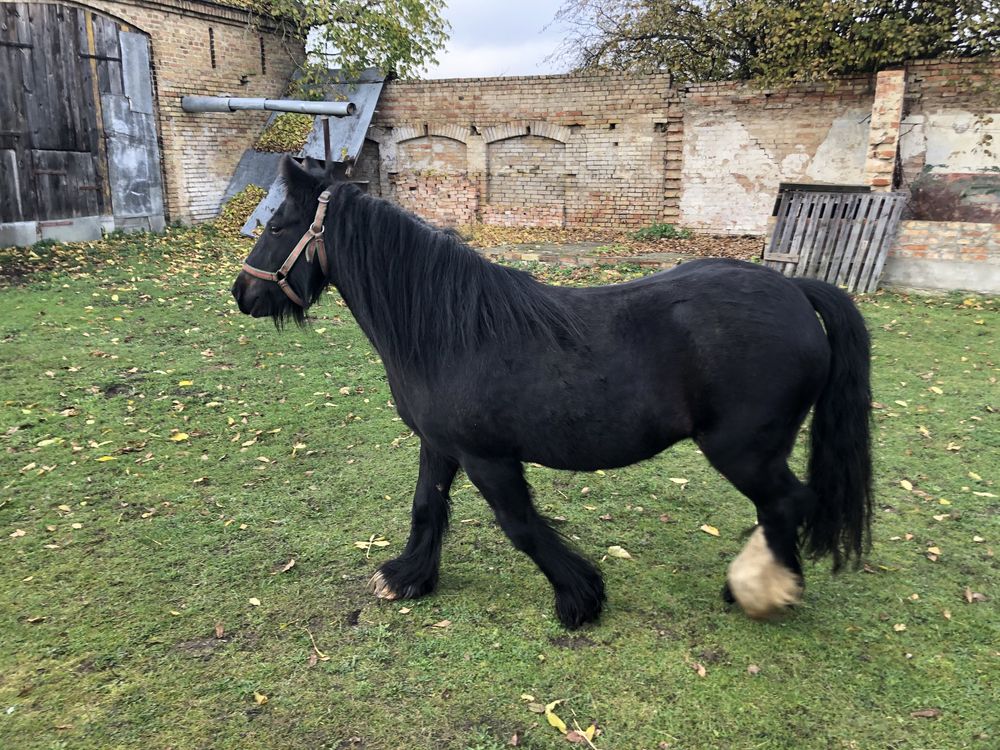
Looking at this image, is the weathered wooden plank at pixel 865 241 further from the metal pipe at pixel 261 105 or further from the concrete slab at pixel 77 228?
the concrete slab at pixel 77 228

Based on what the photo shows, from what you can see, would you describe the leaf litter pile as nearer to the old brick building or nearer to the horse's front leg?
the old brick building

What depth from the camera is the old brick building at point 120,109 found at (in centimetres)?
1166

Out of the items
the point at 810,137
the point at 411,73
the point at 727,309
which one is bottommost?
the point at 727,309

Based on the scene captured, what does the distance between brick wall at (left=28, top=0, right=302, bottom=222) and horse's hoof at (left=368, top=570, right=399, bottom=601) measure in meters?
13.7

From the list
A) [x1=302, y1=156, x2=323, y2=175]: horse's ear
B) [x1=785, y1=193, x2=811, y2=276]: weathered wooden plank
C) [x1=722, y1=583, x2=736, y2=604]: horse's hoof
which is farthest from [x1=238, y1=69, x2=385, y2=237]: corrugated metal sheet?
[x1=722, y1=583, x2=736, y2=604]: horse's hoof

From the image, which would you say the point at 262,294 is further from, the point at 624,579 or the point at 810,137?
the point at 810,137

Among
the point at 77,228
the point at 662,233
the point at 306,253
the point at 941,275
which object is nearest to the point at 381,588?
the point at 306,253

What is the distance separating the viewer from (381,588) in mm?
3229

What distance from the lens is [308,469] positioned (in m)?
4.60

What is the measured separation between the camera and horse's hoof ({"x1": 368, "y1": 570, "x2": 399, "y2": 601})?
321 cm

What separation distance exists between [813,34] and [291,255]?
12.5 metres

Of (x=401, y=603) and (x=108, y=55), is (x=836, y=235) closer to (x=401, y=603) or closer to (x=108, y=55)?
(x=401, y=603)

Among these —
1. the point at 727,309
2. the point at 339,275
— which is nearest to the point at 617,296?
the point at 727,309

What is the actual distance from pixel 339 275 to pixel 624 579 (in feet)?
6.66
